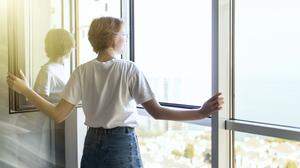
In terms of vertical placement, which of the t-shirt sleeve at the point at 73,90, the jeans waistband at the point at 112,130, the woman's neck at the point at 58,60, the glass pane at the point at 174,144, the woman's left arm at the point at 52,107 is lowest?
the glass pane at the point at 174,144

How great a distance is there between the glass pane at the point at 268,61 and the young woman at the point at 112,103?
36cm

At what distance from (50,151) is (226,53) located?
1.49 m

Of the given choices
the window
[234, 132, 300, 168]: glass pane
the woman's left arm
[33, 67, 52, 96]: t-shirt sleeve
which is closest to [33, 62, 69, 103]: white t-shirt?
[33, 67, 52, 96]: t-shirt sleeve

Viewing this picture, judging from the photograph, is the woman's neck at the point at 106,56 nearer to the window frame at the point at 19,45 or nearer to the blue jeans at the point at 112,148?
the blue jeans at the point at 112,148

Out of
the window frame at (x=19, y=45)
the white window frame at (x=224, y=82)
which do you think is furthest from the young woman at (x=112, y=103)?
the window frame at (x=19, y=45)

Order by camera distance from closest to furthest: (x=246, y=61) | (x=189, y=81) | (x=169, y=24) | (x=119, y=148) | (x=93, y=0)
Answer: (x=119, y=148), (x=246, y=61), (x=189, y=81), (x=169, y=24), (x=93, y=0)

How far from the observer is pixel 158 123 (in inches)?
108

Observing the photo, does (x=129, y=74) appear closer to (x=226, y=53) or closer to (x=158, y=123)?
(x=226, y=53)

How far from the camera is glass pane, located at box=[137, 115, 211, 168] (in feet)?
7.64

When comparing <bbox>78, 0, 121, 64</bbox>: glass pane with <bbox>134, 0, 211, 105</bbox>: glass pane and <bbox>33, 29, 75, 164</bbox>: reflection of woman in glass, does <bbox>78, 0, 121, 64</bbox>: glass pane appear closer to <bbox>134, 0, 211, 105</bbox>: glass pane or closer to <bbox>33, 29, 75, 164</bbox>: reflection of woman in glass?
<bbox>33, 29, 75, 164</bbox>: reflection of woman in glass

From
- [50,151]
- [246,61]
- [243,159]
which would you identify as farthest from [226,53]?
[50,151]

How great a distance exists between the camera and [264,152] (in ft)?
6.53

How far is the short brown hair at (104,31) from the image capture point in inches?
73.9

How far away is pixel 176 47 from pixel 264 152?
0.96 metres
